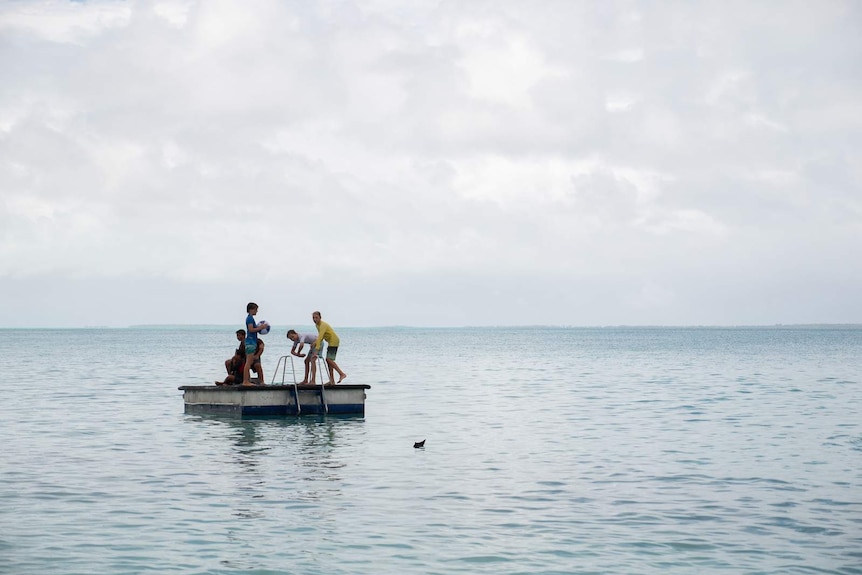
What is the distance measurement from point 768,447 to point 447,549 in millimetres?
13085

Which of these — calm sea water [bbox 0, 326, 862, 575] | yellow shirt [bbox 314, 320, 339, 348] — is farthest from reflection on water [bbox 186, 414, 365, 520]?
yellow shirt [bbox 314, 320, 339, 348]

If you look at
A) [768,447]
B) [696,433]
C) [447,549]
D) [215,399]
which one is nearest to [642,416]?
[696,433]

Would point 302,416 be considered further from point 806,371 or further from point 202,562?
point 806,371

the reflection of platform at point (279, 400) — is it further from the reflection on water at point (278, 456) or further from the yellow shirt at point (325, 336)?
the yellow shirt at point (325, 336)

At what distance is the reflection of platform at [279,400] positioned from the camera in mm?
26812

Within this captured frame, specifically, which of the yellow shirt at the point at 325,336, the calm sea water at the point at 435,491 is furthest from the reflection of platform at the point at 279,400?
the yellow shirt at the point at 325,336

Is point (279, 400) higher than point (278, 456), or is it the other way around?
point (279, 400)

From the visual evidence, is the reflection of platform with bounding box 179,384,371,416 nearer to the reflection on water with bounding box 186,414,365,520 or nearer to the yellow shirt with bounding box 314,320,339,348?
the reflection on water with bounding box 186,414,365,520

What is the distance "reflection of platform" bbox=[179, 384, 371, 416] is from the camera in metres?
26.8

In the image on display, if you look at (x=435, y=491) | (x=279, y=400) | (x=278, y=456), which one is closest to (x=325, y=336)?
(x=279, y=400)

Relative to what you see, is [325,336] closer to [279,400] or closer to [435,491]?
[279,400]

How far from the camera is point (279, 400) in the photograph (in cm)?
2695

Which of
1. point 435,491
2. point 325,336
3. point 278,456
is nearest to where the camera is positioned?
point 435,491

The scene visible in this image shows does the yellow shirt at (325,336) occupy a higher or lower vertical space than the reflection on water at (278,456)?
higher
